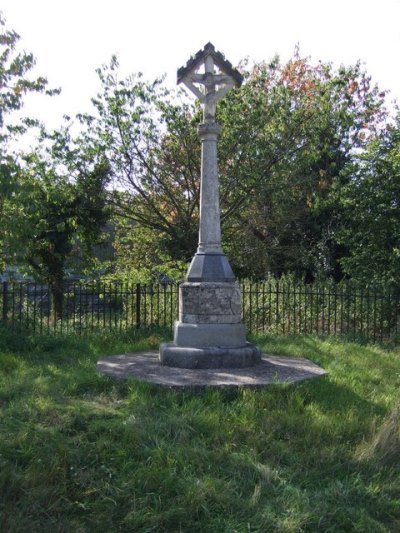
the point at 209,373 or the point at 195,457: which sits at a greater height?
the point at 209,373

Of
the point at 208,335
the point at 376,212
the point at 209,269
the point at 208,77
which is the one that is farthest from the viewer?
the point at 376,212

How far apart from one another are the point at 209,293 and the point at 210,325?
17.2 inches

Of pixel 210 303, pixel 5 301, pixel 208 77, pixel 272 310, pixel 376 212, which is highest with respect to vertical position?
pixel 208 77

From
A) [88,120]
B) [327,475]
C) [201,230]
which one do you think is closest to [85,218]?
[88,120]

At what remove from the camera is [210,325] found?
728 cm

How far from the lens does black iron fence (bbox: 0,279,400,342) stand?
441 inches

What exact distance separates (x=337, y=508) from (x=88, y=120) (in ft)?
41.2

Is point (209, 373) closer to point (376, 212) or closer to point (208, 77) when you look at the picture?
point (208, 77)

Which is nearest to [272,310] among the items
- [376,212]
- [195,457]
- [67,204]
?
[376,212]

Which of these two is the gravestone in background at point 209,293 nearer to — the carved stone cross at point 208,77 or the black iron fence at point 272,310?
the carved stone cross at point 208,77

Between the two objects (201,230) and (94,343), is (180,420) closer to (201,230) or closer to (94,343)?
(201,230)

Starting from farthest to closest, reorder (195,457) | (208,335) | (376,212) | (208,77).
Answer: (376,212), (208,77), (208,335), (195,457)

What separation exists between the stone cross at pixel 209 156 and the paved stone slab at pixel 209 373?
134cm

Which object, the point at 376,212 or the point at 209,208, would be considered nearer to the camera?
the point at 209,208
